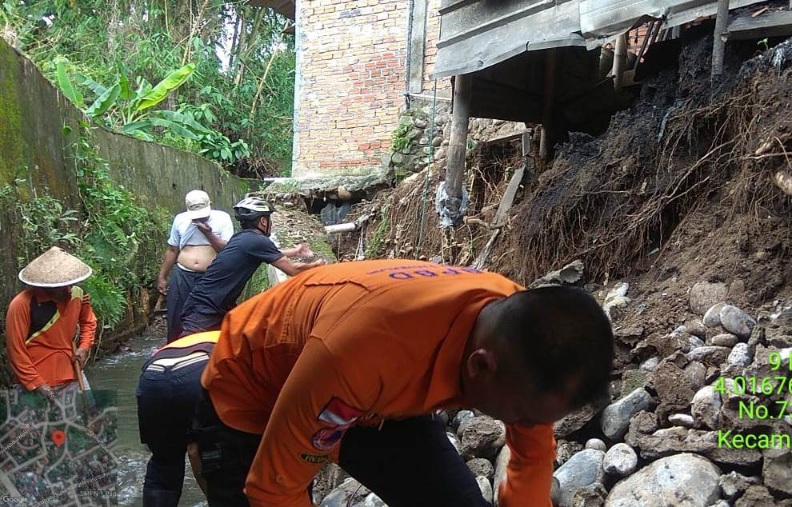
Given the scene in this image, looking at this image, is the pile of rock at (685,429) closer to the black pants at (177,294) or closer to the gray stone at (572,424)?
the gray stone at (572,424)

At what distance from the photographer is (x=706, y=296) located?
12.5ft

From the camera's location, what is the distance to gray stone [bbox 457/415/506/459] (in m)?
3.50

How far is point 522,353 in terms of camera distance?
1249mm

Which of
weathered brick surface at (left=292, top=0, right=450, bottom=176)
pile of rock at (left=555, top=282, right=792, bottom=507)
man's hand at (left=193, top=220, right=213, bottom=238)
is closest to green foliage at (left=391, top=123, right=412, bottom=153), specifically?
weathered brick surface at (left=292, top=0, right=450, bottom=176)

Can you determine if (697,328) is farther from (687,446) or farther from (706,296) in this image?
(687,446)

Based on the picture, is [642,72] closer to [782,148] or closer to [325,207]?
[782,148]

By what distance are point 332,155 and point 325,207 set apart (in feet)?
2.77

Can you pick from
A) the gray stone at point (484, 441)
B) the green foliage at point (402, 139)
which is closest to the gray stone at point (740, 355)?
the gray stone at point (484, 441)

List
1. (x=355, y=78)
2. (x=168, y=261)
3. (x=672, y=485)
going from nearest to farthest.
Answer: (x=672, y=485) < (x=168, y=261) < (x=355, y=78)

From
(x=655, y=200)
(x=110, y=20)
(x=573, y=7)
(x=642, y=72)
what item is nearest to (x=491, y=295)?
(x=655, y=200)

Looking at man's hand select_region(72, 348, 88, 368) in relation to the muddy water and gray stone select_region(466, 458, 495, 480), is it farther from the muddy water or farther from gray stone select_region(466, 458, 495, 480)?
gray stone select_region(466, 458, 495, 480)

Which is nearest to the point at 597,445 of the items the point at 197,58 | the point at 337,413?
the point at 337,413

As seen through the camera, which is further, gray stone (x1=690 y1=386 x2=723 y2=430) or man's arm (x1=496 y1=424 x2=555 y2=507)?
gray stone (x1=690 y1=386 x2=723 y2=430)

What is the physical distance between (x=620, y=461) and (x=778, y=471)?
0.62 m
